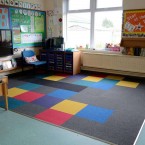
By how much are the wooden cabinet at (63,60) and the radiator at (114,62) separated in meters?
0.31

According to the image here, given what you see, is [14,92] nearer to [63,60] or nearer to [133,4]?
[63,60]

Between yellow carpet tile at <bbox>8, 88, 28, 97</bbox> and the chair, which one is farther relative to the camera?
the chair

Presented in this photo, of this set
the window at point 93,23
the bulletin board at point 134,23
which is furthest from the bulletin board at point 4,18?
the bulletin board at point 134,23

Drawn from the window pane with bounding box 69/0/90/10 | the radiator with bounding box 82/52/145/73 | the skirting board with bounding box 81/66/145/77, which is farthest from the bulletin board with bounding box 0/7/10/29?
the skirting board with bounding box 81/66/145/77

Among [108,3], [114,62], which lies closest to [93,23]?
[108,3]

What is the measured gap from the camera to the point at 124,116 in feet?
10.3

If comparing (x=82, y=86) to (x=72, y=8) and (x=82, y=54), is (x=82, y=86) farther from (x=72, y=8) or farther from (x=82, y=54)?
(x=72, y=8)

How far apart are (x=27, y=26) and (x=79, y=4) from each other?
1.94 metres

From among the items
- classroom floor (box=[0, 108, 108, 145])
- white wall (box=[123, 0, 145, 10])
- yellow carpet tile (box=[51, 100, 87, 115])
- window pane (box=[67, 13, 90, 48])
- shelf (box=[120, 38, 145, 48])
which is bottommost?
classroom floor (box=[0, 108, 108, 145])

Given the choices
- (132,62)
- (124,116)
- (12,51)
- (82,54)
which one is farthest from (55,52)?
(124,116)

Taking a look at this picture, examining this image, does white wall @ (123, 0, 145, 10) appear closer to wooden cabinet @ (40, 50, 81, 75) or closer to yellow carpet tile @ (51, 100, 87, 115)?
wooden cabinet @ (40, 50, 81, 75)

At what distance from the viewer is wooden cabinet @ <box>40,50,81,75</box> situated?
5.97 m

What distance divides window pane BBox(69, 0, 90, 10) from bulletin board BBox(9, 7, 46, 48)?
3.38 ft

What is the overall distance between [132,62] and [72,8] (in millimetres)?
2873
